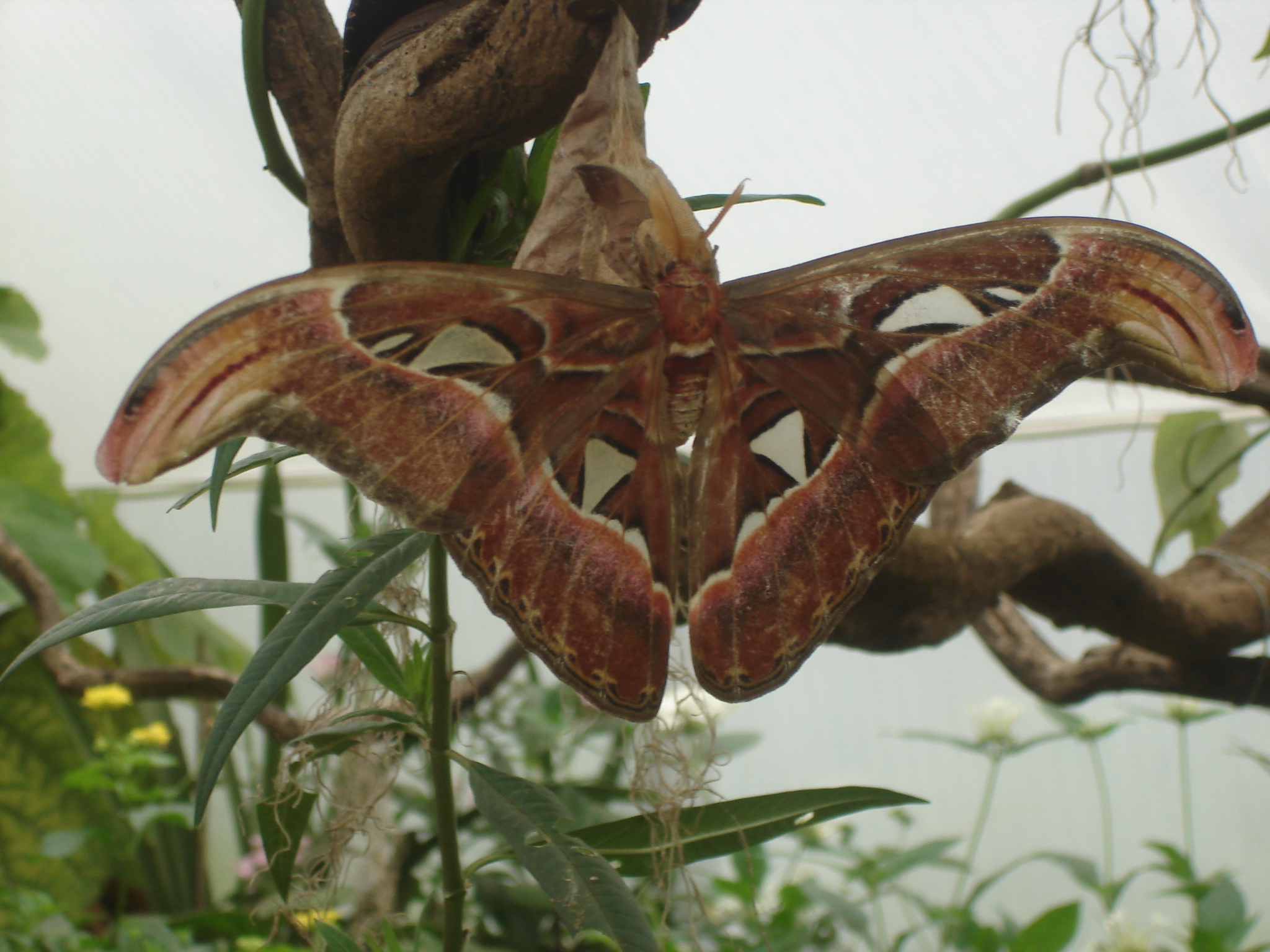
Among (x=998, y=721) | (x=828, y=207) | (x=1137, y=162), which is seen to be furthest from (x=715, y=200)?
(x=828, y=207)

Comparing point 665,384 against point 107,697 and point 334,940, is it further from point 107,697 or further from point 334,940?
point 107,697

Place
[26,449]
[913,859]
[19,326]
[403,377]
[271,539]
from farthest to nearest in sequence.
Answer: [19,326]
[26,449]
[913,859]
[271,539]
[403,377]

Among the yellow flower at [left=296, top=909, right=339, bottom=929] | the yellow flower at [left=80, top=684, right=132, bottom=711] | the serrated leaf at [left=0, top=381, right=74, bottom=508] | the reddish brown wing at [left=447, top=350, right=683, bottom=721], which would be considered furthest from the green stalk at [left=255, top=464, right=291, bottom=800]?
the serrated leaf at [left=0, top=381, right=74, bottom=508]

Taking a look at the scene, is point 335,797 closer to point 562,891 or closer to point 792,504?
point 562,891

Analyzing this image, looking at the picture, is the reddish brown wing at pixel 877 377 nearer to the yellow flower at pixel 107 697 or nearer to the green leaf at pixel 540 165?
the green leaf at pixel 540 165

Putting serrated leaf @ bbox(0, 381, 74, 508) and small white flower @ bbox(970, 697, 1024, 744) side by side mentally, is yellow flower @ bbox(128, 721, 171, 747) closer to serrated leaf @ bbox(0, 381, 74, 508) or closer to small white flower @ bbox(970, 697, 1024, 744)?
serrated leaf @ bbox(0, 381, 74, 508)

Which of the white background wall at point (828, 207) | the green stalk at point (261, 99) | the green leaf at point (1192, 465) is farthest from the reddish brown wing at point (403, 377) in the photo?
the green leaf at point (1192, 465)

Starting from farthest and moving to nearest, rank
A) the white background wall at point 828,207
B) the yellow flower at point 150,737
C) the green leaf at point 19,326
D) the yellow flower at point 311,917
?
the green leaf at point 19,326, the white background wall at point 828,207, the yellow flower at point 150,737, the yellow flower at point 311,917
